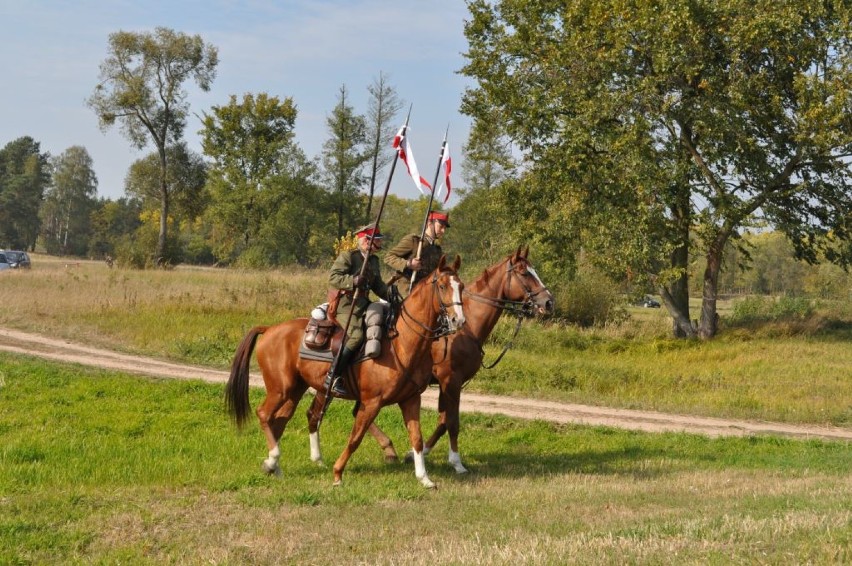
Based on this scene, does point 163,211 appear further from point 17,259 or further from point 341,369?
point 341,369

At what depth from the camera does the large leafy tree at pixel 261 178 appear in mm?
61844

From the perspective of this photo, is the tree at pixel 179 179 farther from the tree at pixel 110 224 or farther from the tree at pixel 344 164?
the tree at pixel 110 224

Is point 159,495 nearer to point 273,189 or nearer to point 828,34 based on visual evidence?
point 828,34

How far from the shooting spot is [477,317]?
12.1 meters

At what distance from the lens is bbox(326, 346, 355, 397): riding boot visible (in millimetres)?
10766

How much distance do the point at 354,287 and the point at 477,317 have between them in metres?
2.18

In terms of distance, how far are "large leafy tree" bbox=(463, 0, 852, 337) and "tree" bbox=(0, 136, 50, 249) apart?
271ft

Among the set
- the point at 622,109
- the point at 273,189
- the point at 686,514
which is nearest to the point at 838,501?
the point at 686,514

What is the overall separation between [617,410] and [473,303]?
8071 millimetres

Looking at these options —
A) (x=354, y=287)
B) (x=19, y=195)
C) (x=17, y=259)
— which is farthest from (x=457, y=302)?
(x=19, y=195)

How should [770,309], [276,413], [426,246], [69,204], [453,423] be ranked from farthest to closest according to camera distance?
[69,204]
[770,309]
[426,246]
[453,423]
[276,413]

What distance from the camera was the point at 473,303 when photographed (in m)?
12.2

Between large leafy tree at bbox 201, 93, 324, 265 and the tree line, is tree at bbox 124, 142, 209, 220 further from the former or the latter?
the tree line

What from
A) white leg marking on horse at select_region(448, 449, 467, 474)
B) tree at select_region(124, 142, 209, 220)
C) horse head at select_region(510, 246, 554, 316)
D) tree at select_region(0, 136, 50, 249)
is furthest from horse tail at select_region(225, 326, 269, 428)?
tree at select_region(0, 136, 50, 249)
